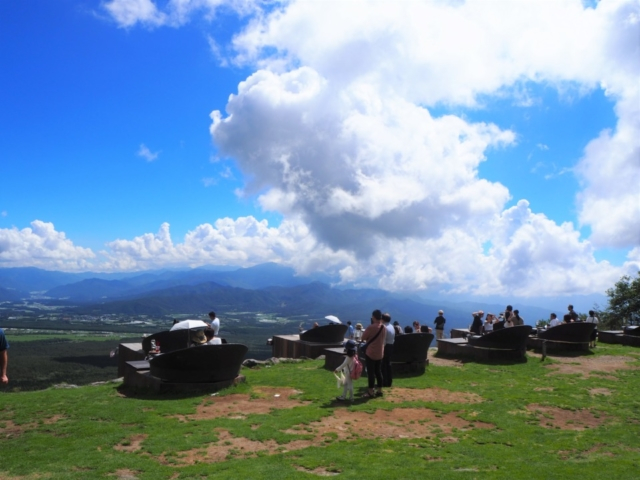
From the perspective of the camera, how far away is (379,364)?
40.2 feet

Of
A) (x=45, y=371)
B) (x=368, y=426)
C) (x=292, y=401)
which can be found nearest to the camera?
(x=368, y=426)

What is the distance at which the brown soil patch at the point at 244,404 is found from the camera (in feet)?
34.5

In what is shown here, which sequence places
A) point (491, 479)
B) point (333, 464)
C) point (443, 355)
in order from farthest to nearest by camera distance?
point (443, 355), point (333, 464), point (491, 479)

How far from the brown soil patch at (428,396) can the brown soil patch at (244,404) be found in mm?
2225

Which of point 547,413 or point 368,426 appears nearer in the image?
point 368,426

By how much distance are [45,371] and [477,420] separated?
76.7 meters

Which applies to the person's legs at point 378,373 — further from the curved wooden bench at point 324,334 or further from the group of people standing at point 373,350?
the curved wooden bench at point 324,334

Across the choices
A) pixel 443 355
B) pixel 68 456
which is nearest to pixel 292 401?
pixel 68 456

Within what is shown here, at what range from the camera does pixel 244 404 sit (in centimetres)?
1147

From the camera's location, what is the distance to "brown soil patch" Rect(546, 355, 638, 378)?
51.8ft

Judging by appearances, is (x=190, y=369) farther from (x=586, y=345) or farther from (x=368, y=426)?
(x=586, y=345)

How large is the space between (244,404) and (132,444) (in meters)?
3.33

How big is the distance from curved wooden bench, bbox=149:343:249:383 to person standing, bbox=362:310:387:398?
11.3 feet

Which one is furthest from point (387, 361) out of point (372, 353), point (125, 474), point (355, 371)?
point (125, 474)
